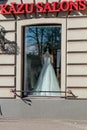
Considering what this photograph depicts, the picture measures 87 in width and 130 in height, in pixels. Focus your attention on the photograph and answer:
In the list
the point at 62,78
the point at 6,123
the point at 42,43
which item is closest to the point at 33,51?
the point at 42,43

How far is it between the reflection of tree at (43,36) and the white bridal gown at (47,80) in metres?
0.46

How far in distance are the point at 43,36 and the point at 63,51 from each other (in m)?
1.11

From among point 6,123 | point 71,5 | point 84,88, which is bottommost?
point 6,123

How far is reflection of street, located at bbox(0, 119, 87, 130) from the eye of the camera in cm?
1554

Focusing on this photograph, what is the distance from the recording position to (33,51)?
18.3 m

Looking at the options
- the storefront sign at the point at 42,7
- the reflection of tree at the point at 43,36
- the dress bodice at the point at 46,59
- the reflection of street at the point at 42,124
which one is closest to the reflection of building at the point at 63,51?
the storefront sign at the point at 42,7

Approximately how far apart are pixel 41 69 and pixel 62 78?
1.05 meters

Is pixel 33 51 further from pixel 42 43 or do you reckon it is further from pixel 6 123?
pixel 6 123

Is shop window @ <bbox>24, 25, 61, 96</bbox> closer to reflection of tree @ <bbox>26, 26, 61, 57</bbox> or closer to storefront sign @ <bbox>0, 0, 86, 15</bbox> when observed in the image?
reflection of tree @ <bbox>26, 26, 61, 57</bbox>

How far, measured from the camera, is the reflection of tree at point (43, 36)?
18.1 meters

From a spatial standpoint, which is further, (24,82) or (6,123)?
(24,82)

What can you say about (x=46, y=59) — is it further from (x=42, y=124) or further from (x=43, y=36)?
(x=42, y=124)

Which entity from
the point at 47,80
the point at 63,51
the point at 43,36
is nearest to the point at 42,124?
the point at 47,80

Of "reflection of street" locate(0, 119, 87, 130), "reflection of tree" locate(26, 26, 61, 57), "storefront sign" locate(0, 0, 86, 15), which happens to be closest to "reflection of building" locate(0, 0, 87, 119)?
"storefront sign" locate(0, 0, 86, 15)
